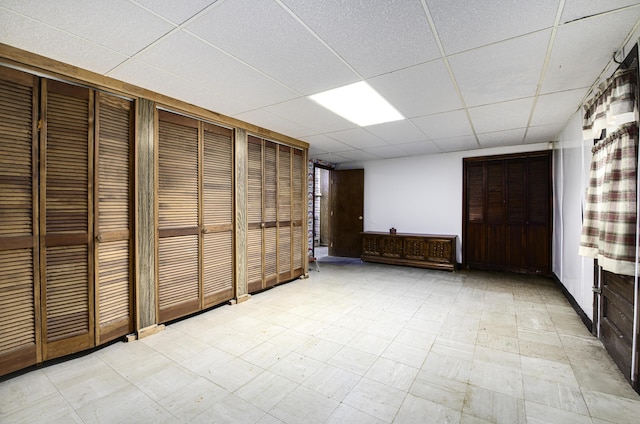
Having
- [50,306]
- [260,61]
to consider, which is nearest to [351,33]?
[260,61]

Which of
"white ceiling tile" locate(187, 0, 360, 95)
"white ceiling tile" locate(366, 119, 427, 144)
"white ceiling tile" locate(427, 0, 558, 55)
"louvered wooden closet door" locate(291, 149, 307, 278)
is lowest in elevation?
"louvered wooden closet door" locate(291, 149, 307, 278)

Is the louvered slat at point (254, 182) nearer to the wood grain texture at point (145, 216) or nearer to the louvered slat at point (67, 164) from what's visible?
the wood grain texture at point (145, 216)

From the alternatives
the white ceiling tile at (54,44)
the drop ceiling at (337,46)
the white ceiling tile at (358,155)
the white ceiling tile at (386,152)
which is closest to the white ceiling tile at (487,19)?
the drop ceiling at (337,46)

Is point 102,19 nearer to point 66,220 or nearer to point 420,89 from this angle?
point 66,220

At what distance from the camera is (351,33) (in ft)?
6.38

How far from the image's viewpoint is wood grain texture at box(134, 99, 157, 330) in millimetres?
2865

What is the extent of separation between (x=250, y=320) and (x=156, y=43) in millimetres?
2865

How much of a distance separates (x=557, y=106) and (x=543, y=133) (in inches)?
60.4

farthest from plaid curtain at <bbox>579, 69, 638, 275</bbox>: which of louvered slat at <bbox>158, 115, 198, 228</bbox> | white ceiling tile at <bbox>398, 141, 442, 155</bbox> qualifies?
louvered slat at <bbox>158, 115, 198, 228</bbox>

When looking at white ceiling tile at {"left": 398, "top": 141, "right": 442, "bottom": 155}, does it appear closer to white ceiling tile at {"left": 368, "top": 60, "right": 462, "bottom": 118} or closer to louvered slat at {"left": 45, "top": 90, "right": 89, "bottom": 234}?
white ceiling tile at {"left": 368, "top": 60, "right": 462, "bottom": 118}

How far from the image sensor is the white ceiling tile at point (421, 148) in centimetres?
541

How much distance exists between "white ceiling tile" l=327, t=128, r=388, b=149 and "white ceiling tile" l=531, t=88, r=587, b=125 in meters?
2.25

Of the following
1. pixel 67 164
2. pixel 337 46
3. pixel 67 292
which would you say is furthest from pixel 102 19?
pixel 67 292

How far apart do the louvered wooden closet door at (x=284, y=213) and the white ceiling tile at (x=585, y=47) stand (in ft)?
11.6
